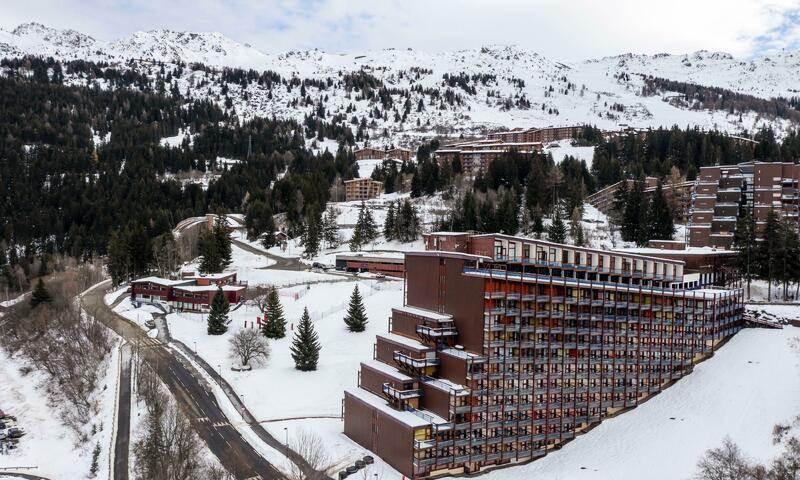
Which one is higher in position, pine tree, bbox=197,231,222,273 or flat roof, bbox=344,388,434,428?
pine tree, bbox=197,231,222,273

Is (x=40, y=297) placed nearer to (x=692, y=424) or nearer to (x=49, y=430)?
(x=49, y=430)

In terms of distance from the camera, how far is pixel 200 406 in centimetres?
5225

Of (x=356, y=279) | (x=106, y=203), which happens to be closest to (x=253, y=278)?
(x=356, y=279)

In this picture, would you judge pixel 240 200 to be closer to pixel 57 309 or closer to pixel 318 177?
pixel 318 177

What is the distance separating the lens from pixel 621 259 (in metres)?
53.6

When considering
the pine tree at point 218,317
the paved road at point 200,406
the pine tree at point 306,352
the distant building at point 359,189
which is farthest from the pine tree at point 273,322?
the distant building at point 359,189

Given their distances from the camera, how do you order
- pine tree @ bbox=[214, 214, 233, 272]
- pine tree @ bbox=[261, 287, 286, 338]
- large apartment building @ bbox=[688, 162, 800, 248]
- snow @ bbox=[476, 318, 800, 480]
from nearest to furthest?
snow @ bbox=[476, 318, 800, 480]
pine tree @ bbox=[261, 287, 286, 338]
large apartment building @ bbox=[688, 162, 800, 248]
pine tree @ bbox=[214, 214, 233, 272]

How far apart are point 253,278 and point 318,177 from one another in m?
58.5

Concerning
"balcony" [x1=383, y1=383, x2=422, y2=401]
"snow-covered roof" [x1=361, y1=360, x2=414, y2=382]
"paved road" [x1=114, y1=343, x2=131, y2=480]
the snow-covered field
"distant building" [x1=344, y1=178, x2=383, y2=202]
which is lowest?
the snow-covered field

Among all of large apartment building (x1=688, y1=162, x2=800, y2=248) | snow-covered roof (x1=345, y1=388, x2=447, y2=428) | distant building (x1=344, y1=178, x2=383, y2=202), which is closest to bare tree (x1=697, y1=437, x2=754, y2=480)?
snow-covered roof (x1=345, y1=388, x2=447, y2=428)

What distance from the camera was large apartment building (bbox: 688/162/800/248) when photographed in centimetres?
9062

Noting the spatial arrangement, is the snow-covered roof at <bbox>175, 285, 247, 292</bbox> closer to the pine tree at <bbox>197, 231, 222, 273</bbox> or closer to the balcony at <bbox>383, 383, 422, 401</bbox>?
the pine tree at <bbox>197, 231, 222, 273</bbox>

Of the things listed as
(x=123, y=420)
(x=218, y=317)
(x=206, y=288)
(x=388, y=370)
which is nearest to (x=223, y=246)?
(x=206, y=288)

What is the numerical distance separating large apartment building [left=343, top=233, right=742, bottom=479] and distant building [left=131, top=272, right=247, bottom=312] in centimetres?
3666
